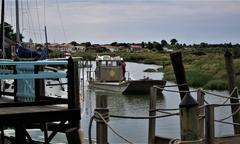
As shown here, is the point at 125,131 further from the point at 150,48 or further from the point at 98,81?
the point at 150,48

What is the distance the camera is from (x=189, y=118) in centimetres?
752

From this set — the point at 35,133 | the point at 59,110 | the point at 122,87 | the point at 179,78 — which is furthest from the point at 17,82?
the point at 122,87

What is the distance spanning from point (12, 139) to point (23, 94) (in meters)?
1.52

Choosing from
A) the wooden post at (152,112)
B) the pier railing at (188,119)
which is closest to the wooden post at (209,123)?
the pier railing at (188,119)

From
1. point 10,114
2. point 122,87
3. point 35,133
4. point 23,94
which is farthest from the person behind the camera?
point 122,87

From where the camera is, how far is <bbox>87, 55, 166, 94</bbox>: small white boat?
4497 centimetres

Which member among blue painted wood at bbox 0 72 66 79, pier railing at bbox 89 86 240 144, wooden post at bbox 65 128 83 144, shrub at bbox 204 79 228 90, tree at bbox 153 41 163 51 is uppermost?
tree at bbox 153 41 163 51

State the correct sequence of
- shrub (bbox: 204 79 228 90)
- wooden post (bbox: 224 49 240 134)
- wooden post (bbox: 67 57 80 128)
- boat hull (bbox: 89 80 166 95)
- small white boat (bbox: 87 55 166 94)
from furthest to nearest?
shrub (bbox: 204 79 228 90) → small white boat (bbox: 87 55 166 94) → boat hull (bbox: 89 80 166 95) → wooden post (bbox: 224 49 240 134) → wooden post (bbox: 67 57 80 128)

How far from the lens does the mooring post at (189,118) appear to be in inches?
294

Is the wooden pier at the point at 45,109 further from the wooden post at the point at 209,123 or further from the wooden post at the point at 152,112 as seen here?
the wooden post at the point at 209,123

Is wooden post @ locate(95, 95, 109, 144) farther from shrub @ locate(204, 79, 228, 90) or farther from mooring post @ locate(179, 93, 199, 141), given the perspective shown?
shrub @ locate(204, 79, 228, 90)

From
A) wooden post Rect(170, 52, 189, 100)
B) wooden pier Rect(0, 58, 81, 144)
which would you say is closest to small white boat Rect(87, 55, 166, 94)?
wooden post Rect(170, 52, 189, 100)

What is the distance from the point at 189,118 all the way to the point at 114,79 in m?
39.8

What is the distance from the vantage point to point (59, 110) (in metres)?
10.3
